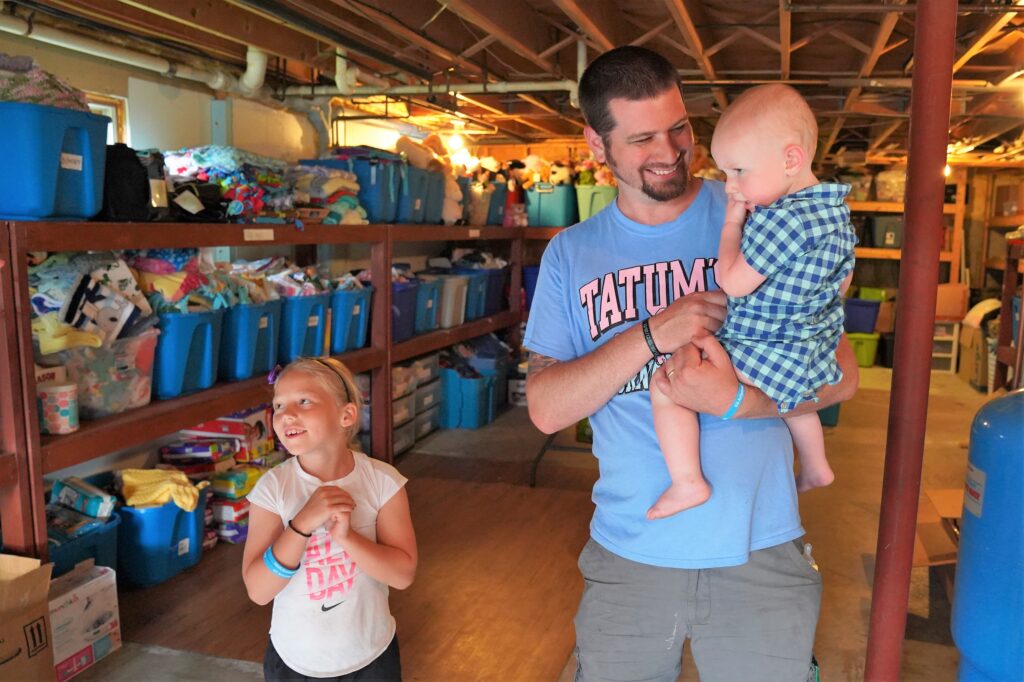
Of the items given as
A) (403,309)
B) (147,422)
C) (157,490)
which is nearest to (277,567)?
(147,422)

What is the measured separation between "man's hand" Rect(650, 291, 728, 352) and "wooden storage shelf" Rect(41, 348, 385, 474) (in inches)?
87.1

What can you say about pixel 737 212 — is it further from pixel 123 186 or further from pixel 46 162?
pixel 123 186

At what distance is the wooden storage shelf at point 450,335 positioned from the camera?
527 centimetres

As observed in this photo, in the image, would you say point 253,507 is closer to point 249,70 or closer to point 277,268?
point 277,268

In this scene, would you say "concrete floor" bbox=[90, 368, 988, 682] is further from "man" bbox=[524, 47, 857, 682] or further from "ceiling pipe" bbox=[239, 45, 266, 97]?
"ceiling pipe" bbox=[239, 45, 266, 97]

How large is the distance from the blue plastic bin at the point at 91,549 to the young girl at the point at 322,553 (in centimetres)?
152

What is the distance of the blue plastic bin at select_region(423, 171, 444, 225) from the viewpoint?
18.8ft

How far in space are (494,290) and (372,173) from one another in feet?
7.18

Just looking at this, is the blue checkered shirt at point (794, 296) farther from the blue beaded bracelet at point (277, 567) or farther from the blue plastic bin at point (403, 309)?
the blue plastic bin at point (403, 309)

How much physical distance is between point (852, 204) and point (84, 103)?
925 cm

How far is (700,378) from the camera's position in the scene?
1436 mm

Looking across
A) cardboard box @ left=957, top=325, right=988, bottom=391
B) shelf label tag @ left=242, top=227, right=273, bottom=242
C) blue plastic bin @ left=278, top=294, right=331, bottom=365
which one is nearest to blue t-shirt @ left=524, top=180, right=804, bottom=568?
shelf label tag @ left=242, top=227, right=273, bottom=242

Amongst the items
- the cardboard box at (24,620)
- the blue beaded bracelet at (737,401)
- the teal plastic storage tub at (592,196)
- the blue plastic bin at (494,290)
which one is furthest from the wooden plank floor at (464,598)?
the teal plastic storage tub at (592,196)

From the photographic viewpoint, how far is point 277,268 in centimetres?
439
